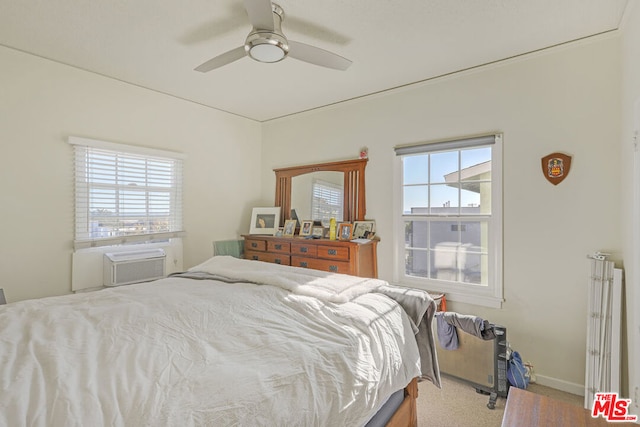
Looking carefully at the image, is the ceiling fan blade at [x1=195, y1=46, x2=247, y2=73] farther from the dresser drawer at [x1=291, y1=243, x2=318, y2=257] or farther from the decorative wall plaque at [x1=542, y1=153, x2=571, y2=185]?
the decorative wall plaque at [x1=542, y1=153, x2=571, y2=185]

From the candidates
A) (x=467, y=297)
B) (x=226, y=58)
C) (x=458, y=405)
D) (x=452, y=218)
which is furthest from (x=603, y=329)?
(x=226, y=58)

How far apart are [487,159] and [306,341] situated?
2.35 m

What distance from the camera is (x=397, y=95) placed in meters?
3.24

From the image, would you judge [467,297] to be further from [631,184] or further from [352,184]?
[352,184]

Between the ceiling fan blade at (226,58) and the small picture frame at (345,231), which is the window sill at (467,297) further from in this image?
the ceiling fan blade at (226,58)

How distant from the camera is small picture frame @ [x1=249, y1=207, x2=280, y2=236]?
405 centimetres

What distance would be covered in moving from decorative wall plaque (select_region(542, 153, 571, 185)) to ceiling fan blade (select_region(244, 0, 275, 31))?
222 cm

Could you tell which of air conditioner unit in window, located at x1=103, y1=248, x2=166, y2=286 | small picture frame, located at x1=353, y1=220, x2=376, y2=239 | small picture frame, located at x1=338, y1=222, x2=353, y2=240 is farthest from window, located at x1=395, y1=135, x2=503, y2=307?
air conditioner unit in window, located at x1=103, y1=248, x2=166, y2=286

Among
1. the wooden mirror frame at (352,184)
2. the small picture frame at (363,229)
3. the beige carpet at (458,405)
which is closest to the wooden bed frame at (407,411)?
the beige carpet at (458,405)

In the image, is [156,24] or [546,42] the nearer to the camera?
[156,24]

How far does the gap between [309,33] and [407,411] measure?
246cm

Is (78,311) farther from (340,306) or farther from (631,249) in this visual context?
(631,249)

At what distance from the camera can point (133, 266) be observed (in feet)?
10.1

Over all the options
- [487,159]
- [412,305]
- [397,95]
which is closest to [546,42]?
[487,159]
